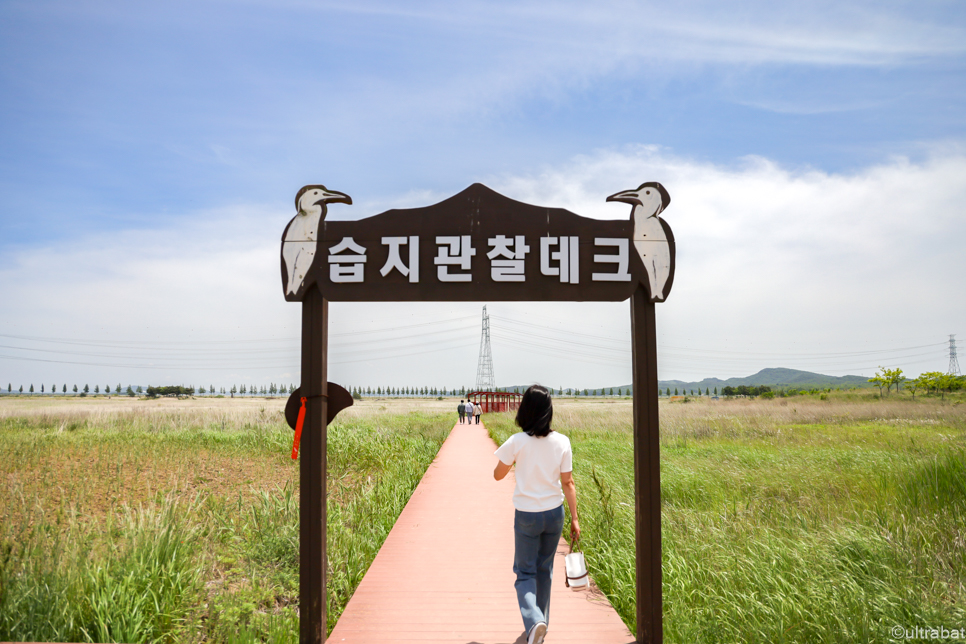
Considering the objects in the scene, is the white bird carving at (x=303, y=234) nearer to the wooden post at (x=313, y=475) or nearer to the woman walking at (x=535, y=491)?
the wooden post at (x=313, y=475)

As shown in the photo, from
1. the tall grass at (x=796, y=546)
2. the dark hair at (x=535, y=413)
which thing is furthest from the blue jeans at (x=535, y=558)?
the tall grass at (x=796, y=546)

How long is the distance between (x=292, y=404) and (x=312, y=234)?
4.44ft

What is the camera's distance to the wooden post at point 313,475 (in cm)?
374

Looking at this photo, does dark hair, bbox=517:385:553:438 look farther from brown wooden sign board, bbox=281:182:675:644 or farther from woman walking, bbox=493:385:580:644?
brown wooden sign board, bbox=281:182:675:644

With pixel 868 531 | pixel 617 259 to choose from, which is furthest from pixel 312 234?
pixel 868 531

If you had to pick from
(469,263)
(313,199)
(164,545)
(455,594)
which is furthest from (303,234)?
(455,594)

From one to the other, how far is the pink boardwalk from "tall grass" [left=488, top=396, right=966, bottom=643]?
0.47m

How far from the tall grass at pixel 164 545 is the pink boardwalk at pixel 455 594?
32 cm

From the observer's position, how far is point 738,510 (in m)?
6.80

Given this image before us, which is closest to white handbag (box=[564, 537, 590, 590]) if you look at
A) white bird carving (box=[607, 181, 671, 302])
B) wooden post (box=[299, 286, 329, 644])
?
wooden post (box=[299, 286, 329, 644])

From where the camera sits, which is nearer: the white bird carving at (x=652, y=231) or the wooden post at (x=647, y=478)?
the wooden post at (x=647, y=478)

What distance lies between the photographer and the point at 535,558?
11.8 ft

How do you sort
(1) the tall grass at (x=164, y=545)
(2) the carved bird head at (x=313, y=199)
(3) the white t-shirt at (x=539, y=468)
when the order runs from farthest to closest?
(2) the carved bird head at (x=313, y=199)
(1) the tall grass at (x=164, y=545)
(3) the white t-shirt at (x=539, y=468)

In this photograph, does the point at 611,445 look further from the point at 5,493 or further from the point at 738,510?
the point at 5,493
